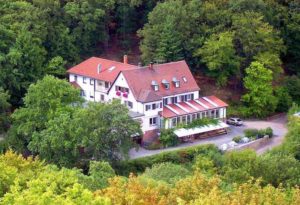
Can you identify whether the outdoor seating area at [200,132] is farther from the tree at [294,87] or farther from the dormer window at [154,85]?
the tree at [294,87]

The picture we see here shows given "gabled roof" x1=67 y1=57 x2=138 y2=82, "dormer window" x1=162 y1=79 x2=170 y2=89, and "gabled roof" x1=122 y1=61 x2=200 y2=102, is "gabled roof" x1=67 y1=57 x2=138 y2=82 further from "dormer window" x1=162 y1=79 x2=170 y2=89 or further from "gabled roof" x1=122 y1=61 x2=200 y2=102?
"dormer window" x1=162 y1=79 x2=170 y2=89

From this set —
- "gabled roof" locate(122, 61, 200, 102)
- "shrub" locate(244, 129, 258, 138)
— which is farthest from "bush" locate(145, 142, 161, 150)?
"shrub" locate(244, 129, 258, 138)

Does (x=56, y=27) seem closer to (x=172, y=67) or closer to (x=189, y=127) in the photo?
(x=172, y=67)

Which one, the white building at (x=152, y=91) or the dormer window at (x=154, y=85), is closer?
the white building at (x=152, y=91)

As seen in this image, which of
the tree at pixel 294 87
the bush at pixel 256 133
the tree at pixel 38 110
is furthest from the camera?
the tree at pixel 294 87

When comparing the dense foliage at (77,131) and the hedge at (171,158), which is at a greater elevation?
the dense foliage at (77,131)

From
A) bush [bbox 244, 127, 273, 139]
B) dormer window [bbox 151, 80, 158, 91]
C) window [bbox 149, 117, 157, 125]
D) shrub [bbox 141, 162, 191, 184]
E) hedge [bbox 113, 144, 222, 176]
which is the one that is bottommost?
hedge [bbox 113, 144, 222, 176]

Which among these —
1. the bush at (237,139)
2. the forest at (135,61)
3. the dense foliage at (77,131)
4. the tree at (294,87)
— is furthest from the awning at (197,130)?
the tree at (294,87)
